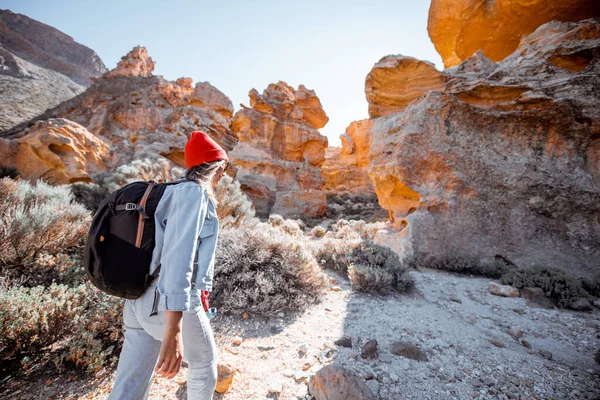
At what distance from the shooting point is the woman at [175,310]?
0.95 m

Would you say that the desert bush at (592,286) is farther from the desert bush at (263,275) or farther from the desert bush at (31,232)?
the desert bush at (31,232)

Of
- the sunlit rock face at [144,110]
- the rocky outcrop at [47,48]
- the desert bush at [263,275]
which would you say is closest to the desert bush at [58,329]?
the desert bush at [263,275]

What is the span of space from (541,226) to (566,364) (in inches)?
149

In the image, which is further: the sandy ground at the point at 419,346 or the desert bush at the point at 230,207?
the desert bush at the point at 230,207

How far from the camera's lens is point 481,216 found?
4.86 m

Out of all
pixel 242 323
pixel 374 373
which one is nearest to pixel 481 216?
pixel 374 373

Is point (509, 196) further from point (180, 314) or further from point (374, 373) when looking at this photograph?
point (180, 314)

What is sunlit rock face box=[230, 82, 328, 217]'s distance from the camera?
13930mm

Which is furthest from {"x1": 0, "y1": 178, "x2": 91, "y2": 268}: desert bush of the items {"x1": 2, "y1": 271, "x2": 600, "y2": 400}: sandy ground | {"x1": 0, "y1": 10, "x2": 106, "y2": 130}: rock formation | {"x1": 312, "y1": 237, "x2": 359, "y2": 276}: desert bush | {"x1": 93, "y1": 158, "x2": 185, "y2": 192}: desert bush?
{"x1": 0, "y1": 10, "x2": 106, "y2": 130}: rock formation

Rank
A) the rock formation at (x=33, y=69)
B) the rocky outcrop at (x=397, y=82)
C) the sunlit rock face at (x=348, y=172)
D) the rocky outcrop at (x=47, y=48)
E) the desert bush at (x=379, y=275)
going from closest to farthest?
the desert bush at (x=379, y=275) → the rocky outcrop at (x=397, y=82) → the sunlit rock face at (x=348, y=172) → the rock formation at (x=33, y=69) → the rocky outcrop at (x=47, y=48)

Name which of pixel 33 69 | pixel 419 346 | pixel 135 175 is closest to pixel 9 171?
pixel 135 175

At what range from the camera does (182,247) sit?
989 mm

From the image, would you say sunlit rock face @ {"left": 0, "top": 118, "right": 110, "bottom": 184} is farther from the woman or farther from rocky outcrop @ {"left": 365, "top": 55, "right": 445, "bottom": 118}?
rocky outcrop @ {"left": 365, "top": 55, "right": 445, "bottom": 118}

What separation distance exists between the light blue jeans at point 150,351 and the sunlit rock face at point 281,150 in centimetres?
1232
